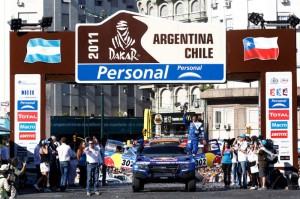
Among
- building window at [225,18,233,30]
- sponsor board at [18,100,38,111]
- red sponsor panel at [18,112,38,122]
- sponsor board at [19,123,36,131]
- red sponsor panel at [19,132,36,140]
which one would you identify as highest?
building window at [225,18,233,30]

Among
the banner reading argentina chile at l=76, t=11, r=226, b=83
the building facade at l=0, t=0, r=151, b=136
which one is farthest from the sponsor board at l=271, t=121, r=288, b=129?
the building facade at l=0, t=0, r=151, b=136

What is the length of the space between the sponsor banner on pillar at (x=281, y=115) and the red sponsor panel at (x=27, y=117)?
860 cm

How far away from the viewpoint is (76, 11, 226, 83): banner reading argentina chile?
3984 centimetres

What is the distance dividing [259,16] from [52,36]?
25.1 feet

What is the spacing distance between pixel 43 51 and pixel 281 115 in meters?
9.06

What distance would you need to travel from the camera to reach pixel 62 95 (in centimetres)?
9688

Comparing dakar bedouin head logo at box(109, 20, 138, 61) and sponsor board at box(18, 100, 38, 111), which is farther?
sponsor board at box(18, 100, 38, 111)

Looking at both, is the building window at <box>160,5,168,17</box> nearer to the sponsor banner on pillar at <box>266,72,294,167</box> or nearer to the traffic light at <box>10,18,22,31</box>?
the traffic light at <box>10,18,22,31</box>

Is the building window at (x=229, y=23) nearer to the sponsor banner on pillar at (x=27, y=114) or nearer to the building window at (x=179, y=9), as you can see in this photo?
the building window at (x=179, y=9)

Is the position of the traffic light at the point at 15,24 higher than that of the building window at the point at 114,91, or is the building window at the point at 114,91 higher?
the traffic light at the point at 15,24

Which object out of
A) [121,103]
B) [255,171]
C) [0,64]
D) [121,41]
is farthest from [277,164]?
[121,103]

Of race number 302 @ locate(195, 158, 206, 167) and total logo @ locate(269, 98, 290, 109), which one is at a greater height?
total logo @ locate(269, 98, 290, 109)

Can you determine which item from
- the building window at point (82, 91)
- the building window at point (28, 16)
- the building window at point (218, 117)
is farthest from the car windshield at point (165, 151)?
the building window at point (82, 91)

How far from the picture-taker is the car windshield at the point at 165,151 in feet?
122
